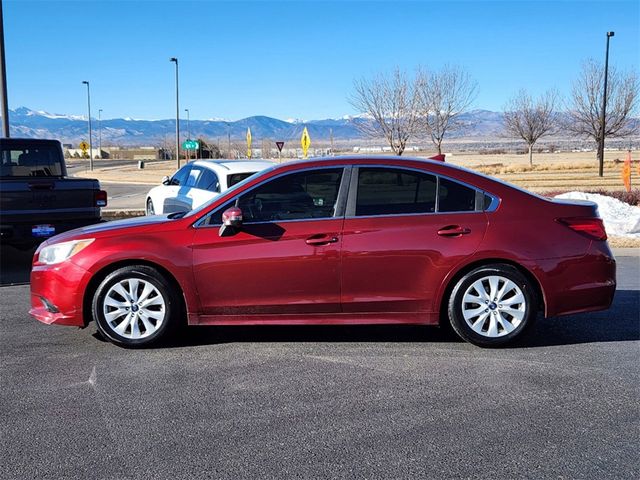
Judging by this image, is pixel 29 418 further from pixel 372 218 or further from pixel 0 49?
pixel 0 49

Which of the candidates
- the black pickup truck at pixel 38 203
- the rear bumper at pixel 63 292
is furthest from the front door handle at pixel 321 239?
the black pickup truck at pixel 38 203

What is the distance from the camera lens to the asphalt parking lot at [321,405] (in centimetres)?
354

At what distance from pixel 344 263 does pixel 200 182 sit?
5942 mm

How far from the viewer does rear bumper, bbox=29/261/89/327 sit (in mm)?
5496

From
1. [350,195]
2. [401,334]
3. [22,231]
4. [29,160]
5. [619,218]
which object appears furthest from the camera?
[619,218]

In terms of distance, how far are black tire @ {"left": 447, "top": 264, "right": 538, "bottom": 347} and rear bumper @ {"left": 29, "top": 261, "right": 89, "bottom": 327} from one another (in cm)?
305

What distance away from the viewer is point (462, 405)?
4.32m

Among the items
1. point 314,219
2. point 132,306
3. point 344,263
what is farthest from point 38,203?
point 344,263

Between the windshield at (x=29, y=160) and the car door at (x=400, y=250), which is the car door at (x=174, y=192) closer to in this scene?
the windshield at (x=29, y=160)

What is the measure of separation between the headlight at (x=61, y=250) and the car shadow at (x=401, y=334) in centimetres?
108

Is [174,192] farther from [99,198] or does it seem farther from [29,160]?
[29,160]

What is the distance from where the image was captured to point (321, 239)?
5422mm

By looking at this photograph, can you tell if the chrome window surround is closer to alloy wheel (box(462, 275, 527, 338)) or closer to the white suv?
alloy wheel (box(462, 275, 527, 338))

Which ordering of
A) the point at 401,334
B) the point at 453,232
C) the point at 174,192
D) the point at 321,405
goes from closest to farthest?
the point at 321,405 → the point at 453,232 → the point at 401,334 → the point at 174,192
